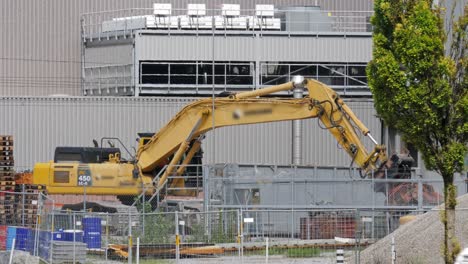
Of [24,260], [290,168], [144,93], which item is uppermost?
[144,93]

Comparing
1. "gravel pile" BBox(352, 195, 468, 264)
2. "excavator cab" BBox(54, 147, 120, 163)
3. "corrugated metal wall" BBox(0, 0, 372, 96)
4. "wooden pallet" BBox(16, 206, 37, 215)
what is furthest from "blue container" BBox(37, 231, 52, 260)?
"corrugated metal wall" BBox(0, 0, 372, 96)

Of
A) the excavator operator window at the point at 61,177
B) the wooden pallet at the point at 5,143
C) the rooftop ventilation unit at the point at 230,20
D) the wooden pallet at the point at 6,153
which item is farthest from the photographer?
the rooftop ventilation unit at the point at 230,20

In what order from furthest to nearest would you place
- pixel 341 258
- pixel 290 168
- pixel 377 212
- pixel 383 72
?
pixel 290 168
pixel 377 212
pixel 341 258
pixel 383 72

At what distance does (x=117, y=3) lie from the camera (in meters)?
62.7

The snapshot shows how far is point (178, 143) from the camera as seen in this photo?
4462cm

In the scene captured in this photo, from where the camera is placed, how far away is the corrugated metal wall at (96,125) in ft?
188

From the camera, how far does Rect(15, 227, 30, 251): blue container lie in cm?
3131

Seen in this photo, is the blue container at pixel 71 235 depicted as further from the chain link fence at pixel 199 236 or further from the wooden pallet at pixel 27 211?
the wooden pallet at pixel 27 211

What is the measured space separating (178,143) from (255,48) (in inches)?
633

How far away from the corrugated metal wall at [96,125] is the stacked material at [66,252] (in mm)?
26340

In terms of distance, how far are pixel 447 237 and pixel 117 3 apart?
42.2 m

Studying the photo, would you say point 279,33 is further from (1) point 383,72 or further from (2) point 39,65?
(1) point 383,72

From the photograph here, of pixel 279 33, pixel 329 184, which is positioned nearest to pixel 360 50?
pixel 279 33

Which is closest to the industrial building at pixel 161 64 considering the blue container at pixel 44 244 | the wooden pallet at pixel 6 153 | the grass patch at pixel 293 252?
the wooden pallet at pixel 6 153
